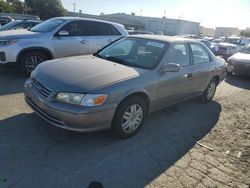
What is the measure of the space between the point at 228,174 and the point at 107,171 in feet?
5.47

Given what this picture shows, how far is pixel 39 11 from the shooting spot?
4081 cm

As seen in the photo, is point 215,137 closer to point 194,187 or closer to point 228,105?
point 194,187

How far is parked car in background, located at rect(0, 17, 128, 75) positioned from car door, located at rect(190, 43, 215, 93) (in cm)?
351

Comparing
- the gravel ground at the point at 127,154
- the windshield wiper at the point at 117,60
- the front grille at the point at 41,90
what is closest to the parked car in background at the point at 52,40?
the gravel ground at the point at 127,154

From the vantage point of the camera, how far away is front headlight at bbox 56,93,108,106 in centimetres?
327

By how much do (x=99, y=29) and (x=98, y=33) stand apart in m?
0.14

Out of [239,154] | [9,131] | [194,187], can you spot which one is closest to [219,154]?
[239,154]

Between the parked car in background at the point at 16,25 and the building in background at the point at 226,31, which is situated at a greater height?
the building in background at the point at 226,31

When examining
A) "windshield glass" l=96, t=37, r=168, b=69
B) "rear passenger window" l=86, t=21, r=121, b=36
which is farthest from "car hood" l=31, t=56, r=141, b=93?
"rear passenger window" l=86, t=21, r=121, b=36

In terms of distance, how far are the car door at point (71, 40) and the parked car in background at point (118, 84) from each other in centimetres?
254

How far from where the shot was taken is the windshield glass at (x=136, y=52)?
430 centimetres

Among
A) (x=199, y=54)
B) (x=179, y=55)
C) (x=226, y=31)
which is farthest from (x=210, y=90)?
(x=226, y=31)

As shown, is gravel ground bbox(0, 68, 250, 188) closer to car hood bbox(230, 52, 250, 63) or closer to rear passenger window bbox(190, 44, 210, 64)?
rear passenger window bbox(190, 44, 210, 64)

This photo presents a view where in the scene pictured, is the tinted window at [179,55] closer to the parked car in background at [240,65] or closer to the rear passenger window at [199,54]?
the rear passenger window at [199,54]
